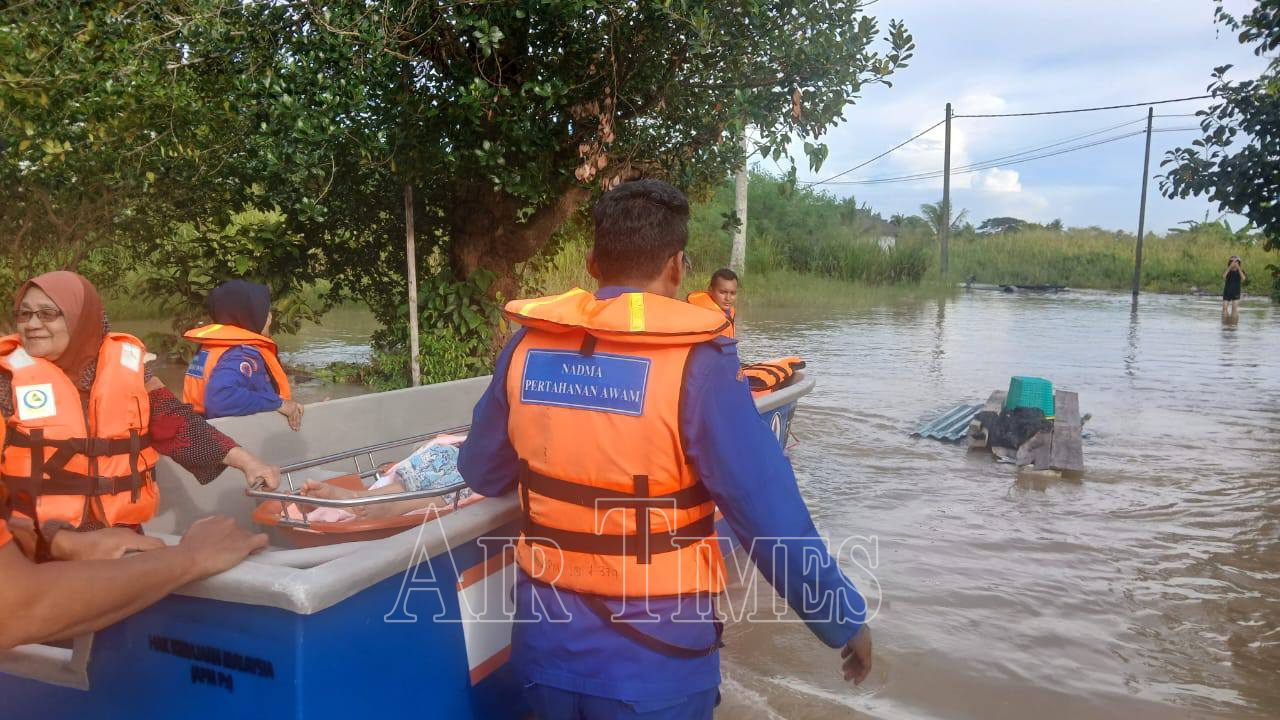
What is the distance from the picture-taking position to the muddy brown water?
3.78 meters

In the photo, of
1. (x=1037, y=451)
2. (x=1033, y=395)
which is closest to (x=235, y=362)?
(x=1037, y=451)

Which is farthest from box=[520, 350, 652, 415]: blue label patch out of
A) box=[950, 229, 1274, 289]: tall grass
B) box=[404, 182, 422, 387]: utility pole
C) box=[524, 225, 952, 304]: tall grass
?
box=[950, 229, 1274, 289]: tall grass

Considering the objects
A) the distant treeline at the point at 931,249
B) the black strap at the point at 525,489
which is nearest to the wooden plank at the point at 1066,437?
the black strap at the point at 525,489

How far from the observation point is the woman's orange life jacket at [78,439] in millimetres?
2582

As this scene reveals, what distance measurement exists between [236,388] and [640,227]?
106 inches

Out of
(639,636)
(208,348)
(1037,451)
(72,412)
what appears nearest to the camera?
(639,636)

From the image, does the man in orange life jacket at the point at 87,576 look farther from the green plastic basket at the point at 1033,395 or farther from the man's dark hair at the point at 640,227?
the green plastic basket at the point at 1033,395

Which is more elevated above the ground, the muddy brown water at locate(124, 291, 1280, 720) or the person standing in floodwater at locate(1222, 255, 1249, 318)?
the person standing in floodwater at locate(1222, 255, 1249, 318)

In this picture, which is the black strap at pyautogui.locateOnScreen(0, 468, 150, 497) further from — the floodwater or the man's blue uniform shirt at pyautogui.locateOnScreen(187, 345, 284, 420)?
the floodwater

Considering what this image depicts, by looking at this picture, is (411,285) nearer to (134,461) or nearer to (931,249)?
(134,461)

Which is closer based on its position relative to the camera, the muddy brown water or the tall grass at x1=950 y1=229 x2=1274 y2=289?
the muddy brown water

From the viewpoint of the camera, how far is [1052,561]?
5.24 meters

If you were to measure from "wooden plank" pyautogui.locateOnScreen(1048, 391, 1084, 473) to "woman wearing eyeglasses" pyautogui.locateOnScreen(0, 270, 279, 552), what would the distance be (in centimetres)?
643

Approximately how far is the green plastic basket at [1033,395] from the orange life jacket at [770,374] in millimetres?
2832
